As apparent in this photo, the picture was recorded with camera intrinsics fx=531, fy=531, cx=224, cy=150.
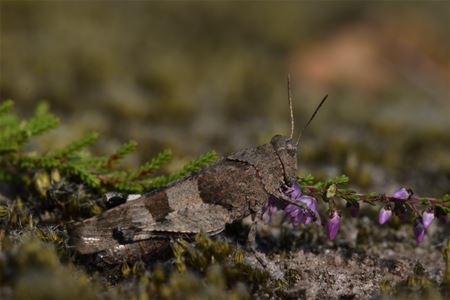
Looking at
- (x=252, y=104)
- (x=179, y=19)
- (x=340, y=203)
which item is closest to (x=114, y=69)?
(x=252, y=104)

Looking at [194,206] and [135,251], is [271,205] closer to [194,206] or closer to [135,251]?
[194,206]

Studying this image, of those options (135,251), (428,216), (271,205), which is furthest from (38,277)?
(428,216)

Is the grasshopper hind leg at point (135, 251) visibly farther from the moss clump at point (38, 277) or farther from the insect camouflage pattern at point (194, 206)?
the moss clump at point (38, 277)

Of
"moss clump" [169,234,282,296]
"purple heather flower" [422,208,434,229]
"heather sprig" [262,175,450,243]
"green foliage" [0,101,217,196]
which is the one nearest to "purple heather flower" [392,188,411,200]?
"heather sprig" [262,175,450,243]

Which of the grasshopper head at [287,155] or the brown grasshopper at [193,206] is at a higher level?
the grasshopper head at [287,155]

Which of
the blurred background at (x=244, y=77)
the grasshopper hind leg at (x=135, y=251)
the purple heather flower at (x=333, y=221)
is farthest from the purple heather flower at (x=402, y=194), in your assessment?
the blurred background at (x=244, y=77)

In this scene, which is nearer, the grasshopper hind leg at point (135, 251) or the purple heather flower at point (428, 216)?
the grasshopper hind leg at point (135, 251)

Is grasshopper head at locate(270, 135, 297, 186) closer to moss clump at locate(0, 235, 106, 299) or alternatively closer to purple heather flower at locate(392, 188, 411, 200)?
purple heather flower at locate(392, 188, 411, 200)

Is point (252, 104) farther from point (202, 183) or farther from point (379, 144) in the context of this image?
point (202, 183)
